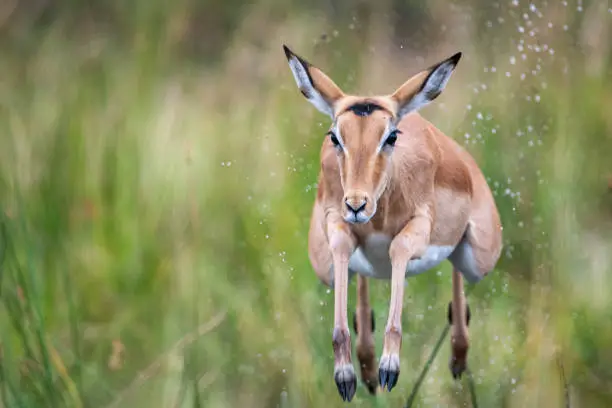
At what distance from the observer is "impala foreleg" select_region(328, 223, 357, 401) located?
42.8 inches

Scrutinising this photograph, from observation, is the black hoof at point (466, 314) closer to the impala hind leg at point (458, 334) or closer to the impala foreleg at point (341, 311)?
the impala hind leg at point (458, 334)

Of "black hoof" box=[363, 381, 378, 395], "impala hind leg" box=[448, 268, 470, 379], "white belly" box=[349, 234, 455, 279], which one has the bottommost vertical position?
"black hoof" box=[363, 381, 378, 395]

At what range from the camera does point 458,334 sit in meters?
1.42

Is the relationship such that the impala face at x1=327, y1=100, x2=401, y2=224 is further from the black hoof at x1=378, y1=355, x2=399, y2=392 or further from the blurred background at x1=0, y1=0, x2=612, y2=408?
the blurred background at x1=0, y1=0, x2=612, y2=408

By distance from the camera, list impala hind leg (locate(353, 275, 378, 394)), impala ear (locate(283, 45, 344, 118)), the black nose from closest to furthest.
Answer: the black nose < impala ear (locate(283, 45, 344, 118)) < impala hind leg (locate(353, 275, 378, 394))

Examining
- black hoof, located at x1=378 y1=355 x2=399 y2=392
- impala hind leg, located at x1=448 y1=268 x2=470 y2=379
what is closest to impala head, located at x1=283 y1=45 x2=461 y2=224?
black hoof, located at x1=378 y1=355 x2=399 y2=392

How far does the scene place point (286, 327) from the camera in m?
1.46

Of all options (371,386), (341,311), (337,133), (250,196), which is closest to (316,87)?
(337,133)

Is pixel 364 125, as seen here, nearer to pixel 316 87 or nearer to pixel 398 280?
pixel 316 87

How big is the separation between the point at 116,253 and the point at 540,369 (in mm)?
765

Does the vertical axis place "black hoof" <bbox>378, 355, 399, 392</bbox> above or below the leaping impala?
below

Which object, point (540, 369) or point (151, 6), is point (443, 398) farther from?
point (151, 6)

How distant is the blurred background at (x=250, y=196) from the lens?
56.6 inches

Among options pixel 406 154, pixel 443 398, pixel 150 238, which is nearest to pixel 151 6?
pixel 150 238
